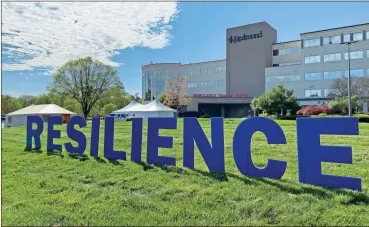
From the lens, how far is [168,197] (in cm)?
557

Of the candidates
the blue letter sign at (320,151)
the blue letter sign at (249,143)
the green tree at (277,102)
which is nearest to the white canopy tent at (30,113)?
the green tree at (277,102)

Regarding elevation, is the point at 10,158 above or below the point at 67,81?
below

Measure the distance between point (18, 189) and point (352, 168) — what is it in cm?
755

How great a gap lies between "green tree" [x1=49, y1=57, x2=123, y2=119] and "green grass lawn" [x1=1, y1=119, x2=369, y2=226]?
153 ft

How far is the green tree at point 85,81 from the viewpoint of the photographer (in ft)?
171

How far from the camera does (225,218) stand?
4.54 metres

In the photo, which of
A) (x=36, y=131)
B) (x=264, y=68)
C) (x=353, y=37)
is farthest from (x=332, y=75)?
(x=36, y=131)

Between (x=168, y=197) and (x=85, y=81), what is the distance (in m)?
50.7

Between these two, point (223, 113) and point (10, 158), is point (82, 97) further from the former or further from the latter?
point (10, 158)

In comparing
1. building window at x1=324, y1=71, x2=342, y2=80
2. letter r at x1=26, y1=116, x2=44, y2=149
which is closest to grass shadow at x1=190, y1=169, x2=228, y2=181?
letter r at x1=26, y1=116, x2=44, y2=149

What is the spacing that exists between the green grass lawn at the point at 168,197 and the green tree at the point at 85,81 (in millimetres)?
46771

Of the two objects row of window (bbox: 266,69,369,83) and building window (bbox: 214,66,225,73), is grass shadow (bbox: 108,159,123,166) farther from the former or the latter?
building window (bbox: 214,66,225,73)

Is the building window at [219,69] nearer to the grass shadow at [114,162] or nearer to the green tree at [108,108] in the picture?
the green tree at [108,108]

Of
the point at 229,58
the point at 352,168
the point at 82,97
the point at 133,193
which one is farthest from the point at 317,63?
the point at 133,193
